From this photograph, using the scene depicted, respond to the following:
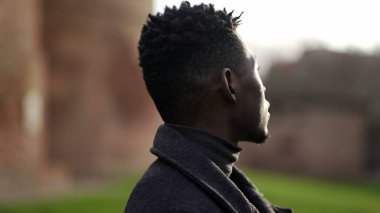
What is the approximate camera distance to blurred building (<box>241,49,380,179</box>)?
2308 centimetres

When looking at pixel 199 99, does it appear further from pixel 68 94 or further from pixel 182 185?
pixel 68 94

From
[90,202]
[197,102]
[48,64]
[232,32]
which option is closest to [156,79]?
[197,102]

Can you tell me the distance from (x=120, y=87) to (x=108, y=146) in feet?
7.15

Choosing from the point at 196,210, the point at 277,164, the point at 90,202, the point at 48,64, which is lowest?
the point at 196,210

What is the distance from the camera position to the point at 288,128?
24.1m

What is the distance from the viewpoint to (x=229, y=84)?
1.79 m

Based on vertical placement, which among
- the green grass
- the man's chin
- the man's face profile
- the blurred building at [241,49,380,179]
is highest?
the blurred building at [241,49,380,179]

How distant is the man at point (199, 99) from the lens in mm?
1724

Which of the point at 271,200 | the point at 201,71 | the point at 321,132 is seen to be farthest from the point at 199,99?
the point at 321,132

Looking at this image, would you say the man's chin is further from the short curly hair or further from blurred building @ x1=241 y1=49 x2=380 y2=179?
blurred building @ x1=241 y1=49 x2=380 y2=179

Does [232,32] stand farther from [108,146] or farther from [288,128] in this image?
[288,128]

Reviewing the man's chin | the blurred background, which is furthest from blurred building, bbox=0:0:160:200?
the man's chin

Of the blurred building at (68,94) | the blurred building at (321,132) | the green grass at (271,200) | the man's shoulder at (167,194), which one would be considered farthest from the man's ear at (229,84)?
the blurred building at (321,132)

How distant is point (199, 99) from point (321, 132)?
21720mm
